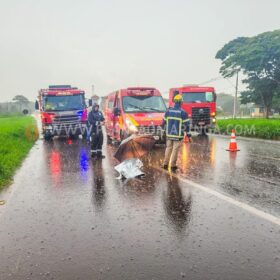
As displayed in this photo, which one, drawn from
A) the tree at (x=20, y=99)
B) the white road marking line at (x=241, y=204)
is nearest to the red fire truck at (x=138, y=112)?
the white road marking line at (x=241, y=204)

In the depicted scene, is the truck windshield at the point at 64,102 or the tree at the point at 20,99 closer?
the truck windshield at the point at 64,102

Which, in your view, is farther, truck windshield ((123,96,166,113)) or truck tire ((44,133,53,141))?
truck tire ((44,133,53,141))

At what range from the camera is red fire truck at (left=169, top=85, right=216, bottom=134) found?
70.1ft

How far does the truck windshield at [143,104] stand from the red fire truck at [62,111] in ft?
18.9

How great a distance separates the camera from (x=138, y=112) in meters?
13.3

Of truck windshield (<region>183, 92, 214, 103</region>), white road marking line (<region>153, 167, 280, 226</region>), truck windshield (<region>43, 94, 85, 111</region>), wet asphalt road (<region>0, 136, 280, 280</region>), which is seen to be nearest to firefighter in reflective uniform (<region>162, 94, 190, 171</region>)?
wet asphalt road (<region>0, 136, 280, 280</region>)

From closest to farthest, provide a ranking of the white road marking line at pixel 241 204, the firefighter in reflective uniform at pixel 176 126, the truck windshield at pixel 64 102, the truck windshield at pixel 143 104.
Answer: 1. the white road marking line at pixel 241 204
2. the firefighter in reflective uniform at pixel 176 126
3. the truck windshield at pixel 143 104
4. the truck windshield at pixel 64 102

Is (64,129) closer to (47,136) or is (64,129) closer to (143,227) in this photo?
(47,136)

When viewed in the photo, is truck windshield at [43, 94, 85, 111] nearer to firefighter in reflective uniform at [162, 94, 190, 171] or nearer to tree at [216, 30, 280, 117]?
firefighter in reflective uniform at [162, 94, 190, 171]

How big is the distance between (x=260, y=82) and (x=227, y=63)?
529 centimetres

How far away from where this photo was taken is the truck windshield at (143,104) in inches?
533

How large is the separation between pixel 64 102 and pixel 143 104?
6781 mm

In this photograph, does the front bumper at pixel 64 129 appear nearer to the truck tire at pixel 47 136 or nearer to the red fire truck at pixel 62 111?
the red fire truck at pixel 62 111

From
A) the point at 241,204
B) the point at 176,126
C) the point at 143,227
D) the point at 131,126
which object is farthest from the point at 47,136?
the point at 143,227
